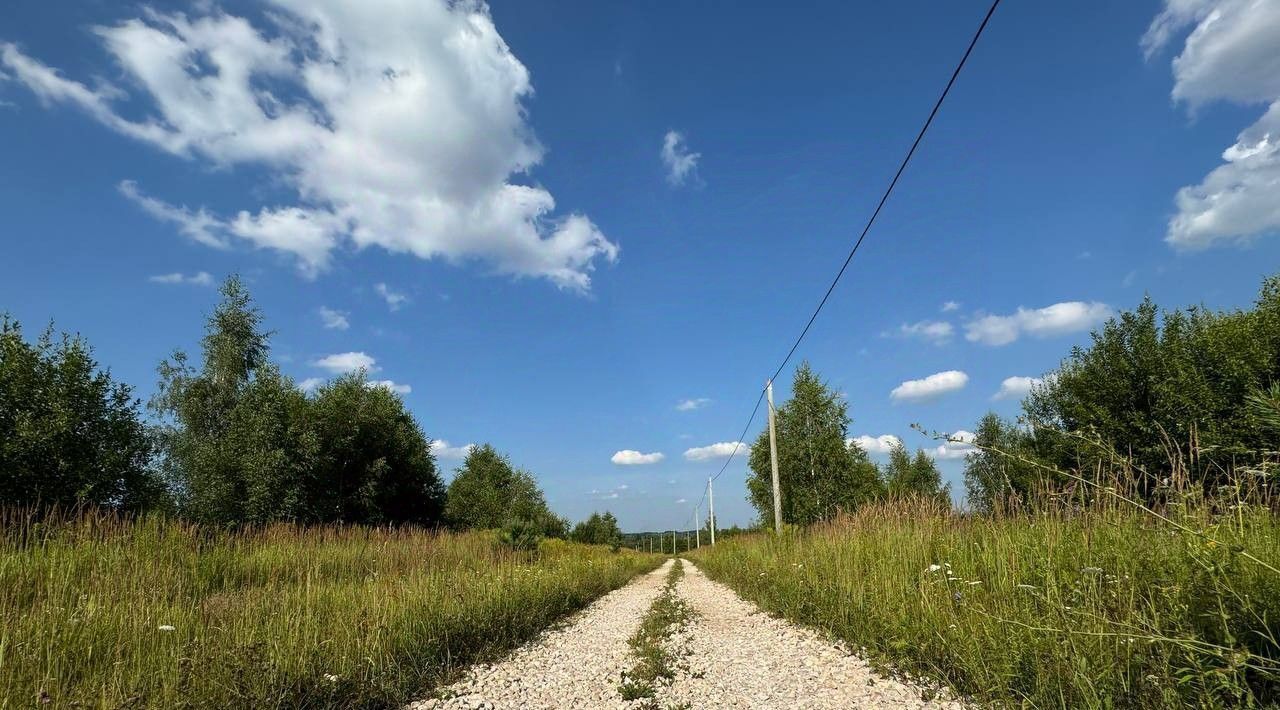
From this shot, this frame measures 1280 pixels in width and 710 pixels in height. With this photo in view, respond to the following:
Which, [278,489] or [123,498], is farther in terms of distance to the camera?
[278,489]

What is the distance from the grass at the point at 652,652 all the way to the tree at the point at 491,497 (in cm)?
3031

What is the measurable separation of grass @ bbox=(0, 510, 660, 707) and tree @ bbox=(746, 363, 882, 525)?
1851cm

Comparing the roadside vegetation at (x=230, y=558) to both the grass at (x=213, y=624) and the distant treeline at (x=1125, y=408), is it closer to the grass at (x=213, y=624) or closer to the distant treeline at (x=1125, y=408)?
A: the grass at (x=213, y=624)

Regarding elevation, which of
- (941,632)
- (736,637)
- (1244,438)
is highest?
(1244,438)

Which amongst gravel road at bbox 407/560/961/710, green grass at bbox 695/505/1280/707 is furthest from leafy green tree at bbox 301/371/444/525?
green grass at bbox 695/505/1280/707

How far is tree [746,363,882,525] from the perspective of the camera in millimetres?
26922

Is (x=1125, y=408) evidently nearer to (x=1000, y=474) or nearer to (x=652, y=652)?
(x=1000, y=474)

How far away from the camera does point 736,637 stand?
8648mm

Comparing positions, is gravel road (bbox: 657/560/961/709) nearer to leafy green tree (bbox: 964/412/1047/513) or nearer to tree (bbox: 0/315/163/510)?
leafy green tree (bbox: 964/412/1047/513)

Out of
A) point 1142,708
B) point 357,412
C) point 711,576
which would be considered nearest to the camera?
point 1142,708

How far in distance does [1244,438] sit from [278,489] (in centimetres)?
3535

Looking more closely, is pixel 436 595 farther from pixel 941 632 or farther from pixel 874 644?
pixel 941 632

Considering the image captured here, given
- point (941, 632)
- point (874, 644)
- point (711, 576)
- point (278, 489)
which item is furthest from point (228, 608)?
point (278, 489)

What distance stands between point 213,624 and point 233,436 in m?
23.2
